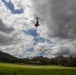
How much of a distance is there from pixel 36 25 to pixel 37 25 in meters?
0.31

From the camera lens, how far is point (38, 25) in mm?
44094

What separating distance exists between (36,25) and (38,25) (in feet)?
2.03

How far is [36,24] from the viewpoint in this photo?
144ft

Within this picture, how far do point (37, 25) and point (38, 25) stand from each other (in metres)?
0.31

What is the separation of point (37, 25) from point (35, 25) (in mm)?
593

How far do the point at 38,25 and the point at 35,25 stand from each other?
0.90 m

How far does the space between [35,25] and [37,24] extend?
878 mm

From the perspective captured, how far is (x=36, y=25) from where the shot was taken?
43.7 metres

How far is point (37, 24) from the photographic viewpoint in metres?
44.2

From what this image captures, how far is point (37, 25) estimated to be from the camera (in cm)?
4388

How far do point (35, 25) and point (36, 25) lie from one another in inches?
11.2

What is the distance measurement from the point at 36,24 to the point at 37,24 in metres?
0.29
